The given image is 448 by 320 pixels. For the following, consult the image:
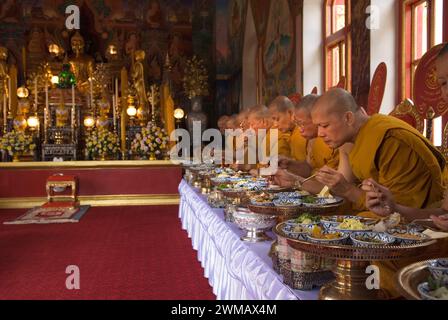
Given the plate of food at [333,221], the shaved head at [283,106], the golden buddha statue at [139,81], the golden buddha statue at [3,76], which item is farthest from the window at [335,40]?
the golden buddha statue at [3,76]

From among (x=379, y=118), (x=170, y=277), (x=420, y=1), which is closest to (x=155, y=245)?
(x=170, y=277)

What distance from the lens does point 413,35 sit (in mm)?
4738

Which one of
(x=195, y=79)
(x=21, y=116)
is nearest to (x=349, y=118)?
(x=21, y=116)

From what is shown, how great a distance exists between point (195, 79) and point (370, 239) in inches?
452

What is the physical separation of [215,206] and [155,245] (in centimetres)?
207

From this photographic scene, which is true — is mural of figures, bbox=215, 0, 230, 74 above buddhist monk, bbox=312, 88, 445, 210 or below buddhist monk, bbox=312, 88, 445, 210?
above

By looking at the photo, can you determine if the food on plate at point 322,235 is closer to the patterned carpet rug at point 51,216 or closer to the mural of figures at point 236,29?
the patterned carpet rug at point 51,216

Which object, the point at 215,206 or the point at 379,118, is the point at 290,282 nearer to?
the point at 379,118

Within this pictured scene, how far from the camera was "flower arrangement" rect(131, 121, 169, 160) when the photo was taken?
Answer: 8.75 meters

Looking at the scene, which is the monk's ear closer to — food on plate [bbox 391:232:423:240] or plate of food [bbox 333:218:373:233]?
plate of food [bbox 333:218:373:233]

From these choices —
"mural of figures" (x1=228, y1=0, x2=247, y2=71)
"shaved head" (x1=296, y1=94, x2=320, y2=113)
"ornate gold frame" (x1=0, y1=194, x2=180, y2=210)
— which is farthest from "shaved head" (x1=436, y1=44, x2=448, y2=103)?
"mural of figures" (x1=228, y1=0, x2=247, y2=71)

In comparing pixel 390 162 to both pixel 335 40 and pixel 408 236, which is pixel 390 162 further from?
pixel 335 40

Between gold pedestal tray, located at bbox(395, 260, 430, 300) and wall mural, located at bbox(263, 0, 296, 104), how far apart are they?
21.6 feet

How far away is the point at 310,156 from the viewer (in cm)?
413
